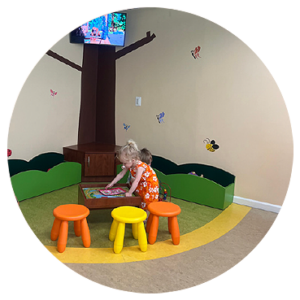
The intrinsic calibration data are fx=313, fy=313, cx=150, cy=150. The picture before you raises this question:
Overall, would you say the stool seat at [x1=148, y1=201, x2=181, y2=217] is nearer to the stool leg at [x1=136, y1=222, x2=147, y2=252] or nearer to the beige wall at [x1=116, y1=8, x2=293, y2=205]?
the stool leg at [x1=136, y1=222, x2=147, y2=252]

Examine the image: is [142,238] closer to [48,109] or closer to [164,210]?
[164,210]

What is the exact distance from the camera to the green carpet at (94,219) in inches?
74.4

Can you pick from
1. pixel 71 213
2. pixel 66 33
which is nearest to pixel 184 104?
pixel 71 213

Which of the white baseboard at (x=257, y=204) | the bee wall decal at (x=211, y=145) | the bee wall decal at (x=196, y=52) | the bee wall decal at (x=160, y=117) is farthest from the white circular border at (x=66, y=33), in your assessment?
the bee wall decal at (x=160, y=117)

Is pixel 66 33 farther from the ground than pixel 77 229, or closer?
farther from the ground

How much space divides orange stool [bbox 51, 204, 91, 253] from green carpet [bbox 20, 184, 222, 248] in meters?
0.07

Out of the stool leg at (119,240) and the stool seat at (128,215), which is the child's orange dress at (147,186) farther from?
the stool leg at (119,240)

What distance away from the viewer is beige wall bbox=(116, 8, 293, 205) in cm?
247

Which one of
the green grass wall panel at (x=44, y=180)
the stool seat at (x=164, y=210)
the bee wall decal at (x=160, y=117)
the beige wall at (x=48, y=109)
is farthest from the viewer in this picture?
the bee wall decal at (x=160, y=117)

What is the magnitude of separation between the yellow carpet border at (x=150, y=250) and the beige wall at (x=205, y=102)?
0.64m

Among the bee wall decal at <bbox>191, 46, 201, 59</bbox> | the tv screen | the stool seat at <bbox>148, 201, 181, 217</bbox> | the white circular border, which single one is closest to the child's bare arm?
the stool seat at <bbox>148, 201, 181, 217</bbox>

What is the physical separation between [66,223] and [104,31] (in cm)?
216

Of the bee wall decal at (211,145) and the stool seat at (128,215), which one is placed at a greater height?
the bee wall decal at (211,145)

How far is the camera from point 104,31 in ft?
10.4
